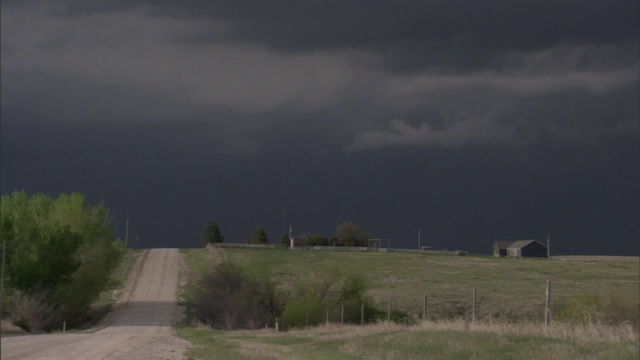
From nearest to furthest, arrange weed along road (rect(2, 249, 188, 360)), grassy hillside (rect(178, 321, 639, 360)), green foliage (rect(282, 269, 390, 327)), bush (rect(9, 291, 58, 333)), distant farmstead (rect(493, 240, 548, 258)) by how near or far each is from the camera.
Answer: grassy hillside (rect(178, 321, 639, 360)) < weed along road (rect(2, 249, 188, 360)) < green foliage (rect(282, 269, 390, 327)) < bush (rect(9, 291, 58, 333)) < distant farmstead (rect(493, 240, 548, 258))

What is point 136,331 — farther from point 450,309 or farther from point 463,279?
point 463,279

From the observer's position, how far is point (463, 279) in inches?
3915

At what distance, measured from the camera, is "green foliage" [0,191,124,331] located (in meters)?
Answer: 69.5

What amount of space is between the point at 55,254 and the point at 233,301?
14.6 meters

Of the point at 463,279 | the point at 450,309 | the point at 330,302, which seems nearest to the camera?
the point at 330,302

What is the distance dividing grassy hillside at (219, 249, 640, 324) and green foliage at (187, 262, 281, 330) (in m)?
4.70

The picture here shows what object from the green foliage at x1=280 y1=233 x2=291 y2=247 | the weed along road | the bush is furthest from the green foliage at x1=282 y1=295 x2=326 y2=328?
the green foliage at x1=280 y1=233 x2=291 y2=247

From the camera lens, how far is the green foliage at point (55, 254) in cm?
6950

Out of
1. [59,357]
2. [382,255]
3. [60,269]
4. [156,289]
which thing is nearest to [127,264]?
[156,289]

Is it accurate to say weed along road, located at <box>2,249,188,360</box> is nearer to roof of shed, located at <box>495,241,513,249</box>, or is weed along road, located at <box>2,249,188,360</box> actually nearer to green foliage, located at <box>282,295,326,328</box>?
green foliage, located at <box>282,295,326,328</box>

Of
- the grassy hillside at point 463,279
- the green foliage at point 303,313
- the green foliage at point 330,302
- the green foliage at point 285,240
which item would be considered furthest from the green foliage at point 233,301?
the green foliage at point 285,240

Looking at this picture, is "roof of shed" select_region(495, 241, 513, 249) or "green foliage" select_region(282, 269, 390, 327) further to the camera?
"roof of shed" select_region(495, 241, 513, 249)

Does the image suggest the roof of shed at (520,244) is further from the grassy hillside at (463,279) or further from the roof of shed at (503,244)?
the grassy hillside at (463,279)

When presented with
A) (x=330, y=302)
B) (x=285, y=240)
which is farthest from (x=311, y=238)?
(x=330, y=302)
